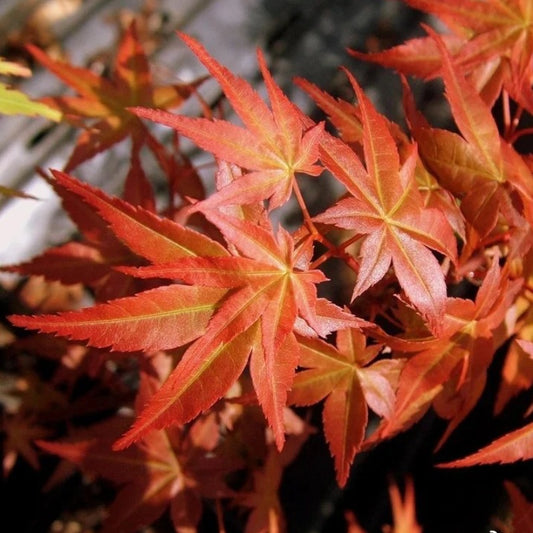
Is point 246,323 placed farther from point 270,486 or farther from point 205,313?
point 270,486

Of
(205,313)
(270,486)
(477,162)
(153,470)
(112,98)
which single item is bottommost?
(270,486)

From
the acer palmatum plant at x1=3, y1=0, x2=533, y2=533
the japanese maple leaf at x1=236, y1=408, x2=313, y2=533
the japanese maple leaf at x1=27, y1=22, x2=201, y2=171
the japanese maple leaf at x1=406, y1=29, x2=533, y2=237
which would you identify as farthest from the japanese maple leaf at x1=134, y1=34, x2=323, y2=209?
the japanese maple leaf at x1=236, y1=408, x2=313, y2=533

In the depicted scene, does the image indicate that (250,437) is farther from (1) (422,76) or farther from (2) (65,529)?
(2) (65,529)

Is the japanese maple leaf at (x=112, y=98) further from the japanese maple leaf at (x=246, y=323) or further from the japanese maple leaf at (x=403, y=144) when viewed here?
the japanese maple leaf at (x=246, y=323)

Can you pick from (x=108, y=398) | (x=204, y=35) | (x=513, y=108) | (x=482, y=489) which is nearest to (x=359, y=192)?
(x=108, y=398)

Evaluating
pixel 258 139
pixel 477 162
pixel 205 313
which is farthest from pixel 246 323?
pixel 477 162

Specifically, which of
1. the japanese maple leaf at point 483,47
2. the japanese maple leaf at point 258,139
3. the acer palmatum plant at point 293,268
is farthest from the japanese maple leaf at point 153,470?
the japanese maple leaf at point 483,47
